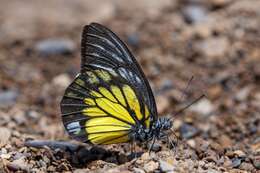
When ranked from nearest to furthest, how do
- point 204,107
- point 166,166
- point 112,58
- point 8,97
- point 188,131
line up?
point 166,166
point 112,58
point 188,131
point 204,107
point 8,97

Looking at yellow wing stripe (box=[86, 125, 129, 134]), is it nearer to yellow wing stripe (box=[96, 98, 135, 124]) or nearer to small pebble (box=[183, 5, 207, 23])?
yellow wing stripe (box=[96, 98, 135, 124])

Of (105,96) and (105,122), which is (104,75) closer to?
(105,96)

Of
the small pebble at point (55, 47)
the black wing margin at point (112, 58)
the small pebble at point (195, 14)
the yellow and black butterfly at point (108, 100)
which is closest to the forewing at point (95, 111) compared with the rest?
the yellow and black butterfly at point (108, 100)

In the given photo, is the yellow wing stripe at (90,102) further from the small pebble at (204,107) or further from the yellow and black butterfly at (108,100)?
the small pebble at (204,107)

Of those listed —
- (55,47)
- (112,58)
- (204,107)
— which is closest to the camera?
(112,58)

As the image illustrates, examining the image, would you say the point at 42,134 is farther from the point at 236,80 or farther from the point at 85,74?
the point at 236,80

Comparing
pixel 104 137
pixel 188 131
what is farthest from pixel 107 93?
pixel 188 131

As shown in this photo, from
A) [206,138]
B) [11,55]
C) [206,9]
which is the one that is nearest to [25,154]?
[206,138]
